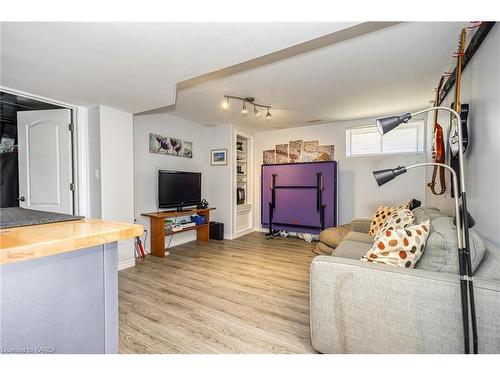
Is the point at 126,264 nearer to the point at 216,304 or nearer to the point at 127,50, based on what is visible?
the point at 216,304

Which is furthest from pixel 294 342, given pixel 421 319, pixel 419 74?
pixel 419 74

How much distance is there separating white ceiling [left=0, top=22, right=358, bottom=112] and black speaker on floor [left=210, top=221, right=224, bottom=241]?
110 inches

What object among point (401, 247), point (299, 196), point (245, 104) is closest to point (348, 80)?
point (245, 104)

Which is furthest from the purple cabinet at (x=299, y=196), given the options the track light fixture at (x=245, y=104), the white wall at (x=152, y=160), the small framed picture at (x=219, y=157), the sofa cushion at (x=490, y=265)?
the sofa cushion at (x=490, y=265)

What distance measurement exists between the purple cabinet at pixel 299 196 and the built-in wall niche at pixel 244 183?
1.63ft

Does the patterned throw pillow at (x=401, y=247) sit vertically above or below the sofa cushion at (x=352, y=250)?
above

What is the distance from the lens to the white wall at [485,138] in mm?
1364

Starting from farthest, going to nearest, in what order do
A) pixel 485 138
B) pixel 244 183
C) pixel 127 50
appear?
pixel 244 183 < pixel 127 50 < pixel 485 138

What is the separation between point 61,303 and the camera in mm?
906

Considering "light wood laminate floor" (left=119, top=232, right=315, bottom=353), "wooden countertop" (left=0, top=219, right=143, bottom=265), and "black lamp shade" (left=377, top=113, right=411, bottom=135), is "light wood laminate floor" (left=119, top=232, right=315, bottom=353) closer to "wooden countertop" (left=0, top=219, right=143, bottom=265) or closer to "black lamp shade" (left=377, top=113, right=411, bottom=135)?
"wooden countertop" (left=0, top=219, right=143, bottom=265)

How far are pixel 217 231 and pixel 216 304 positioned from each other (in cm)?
246

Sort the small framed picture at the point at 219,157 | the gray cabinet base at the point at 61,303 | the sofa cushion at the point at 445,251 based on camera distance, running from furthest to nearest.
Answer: the small framed picture at the point at 219,157
the sofa cushion at the point at 445,251
the gray cabinet base at the point at 61,303

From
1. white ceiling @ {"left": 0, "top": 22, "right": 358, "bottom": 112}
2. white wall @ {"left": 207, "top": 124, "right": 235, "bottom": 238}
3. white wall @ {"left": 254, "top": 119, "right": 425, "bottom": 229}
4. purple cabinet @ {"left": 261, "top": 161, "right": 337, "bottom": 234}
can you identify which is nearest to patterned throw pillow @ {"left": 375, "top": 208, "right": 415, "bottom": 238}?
white ceiling @ {"left": 0, "top": 22, "right": 358, "bottom": 112}

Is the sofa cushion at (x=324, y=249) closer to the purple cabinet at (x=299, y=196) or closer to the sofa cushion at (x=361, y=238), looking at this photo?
the sofa cushion at (x=361, y=238)
